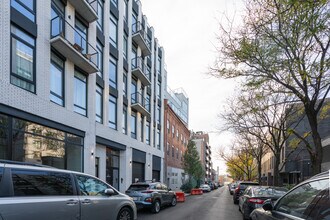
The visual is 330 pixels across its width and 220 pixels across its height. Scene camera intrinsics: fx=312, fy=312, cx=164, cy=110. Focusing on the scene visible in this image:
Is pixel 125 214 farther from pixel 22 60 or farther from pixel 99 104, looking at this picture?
pixel 99 104

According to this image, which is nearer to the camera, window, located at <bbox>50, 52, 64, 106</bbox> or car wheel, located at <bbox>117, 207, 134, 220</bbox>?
car wheel, located at <bbox>117, 207, 134, 220</bbox>

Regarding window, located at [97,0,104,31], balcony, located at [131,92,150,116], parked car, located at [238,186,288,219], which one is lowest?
parked car, located at [238,186,288,219]

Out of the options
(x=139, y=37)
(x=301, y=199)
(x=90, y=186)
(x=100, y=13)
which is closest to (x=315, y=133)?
(x=90, y=186)

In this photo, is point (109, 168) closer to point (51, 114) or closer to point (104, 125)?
point (104, 125)

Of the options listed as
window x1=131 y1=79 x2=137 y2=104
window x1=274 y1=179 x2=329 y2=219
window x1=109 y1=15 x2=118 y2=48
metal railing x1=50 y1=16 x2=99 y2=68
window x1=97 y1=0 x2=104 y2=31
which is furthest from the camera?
window x1=131 y1=79 x2=137 y2=104

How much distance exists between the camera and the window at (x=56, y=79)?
14.1 metres

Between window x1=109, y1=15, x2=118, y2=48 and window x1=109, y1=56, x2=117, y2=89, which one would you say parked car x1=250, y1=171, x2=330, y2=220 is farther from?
window x1=109, y1=15, x2=118, y2=48

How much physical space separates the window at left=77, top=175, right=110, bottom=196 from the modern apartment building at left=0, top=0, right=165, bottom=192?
508 centimetres

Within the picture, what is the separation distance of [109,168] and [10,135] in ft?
33.9

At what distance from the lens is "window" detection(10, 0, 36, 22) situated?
11844 millimetres

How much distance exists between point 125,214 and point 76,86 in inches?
371

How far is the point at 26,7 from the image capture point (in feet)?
40.9

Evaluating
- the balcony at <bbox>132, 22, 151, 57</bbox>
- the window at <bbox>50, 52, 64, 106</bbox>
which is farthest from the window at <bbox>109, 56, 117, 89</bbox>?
the window at <bbox>50, 52, 64, 106</bbox>

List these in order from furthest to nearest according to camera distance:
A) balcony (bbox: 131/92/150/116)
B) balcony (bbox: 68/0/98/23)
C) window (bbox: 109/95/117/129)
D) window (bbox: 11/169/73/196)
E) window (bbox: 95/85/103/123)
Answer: balcony (bbox: 131/92/150/116), window (bbox: 109/95/117/129), window (bbox: 95/85/103/123), balcony (bbox: 68/0/98/23), window (bbox: 11/169/73/196)
